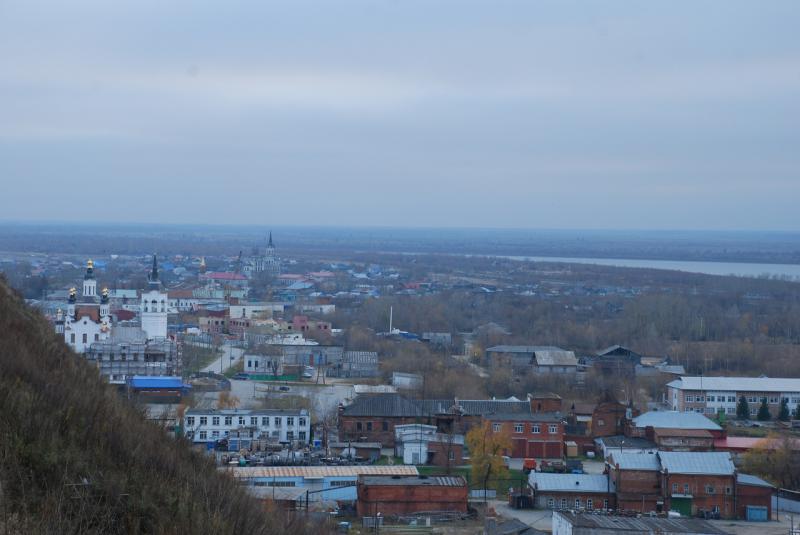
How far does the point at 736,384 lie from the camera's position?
69.5 feet

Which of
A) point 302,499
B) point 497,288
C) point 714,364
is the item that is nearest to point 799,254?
point 497,288

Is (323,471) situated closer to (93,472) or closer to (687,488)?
(687,488)

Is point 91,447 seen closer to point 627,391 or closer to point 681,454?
point 681,454

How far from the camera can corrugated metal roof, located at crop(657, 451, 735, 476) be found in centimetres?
1295

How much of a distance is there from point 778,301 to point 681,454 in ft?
111

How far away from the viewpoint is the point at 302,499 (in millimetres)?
11398

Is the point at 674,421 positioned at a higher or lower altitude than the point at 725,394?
higher

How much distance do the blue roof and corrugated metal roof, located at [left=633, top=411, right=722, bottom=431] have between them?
7.81 meters

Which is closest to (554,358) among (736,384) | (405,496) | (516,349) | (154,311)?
(516,349)

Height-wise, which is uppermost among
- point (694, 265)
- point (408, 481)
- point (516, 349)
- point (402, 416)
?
point (408, 481)

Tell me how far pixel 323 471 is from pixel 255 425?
3.82 m

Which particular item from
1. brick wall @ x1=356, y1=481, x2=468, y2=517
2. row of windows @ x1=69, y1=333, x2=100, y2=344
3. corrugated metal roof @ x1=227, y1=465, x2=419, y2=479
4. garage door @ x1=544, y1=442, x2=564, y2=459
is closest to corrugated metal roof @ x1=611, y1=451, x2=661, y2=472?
brick wall @ x1=356, y1=481, x2=468, y2=517

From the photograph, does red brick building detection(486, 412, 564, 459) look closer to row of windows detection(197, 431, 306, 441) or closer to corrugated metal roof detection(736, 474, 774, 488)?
row of windows detection(197, 431, 306, 441)

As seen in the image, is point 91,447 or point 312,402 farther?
point 312,402
